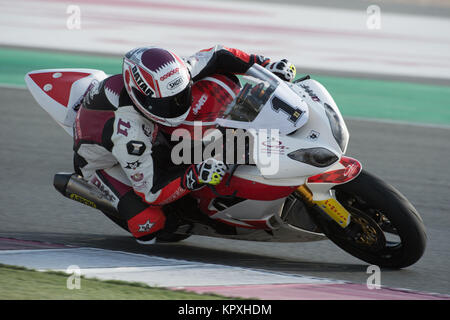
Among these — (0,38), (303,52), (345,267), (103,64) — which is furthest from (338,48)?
(345,267)

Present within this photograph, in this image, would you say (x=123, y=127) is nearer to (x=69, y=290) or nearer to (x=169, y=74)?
(x=169, y=74)

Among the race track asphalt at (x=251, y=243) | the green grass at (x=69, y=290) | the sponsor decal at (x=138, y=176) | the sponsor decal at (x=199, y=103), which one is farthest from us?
the sponsor decal at (x=199, y=103)

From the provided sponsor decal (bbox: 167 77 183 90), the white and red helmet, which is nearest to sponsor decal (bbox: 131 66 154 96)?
the white and red helmet

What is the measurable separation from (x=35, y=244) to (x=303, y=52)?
35.7ft

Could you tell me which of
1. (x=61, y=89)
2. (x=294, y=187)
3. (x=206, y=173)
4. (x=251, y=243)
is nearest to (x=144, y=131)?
(x=206, y=173)

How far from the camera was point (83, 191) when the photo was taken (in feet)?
17.7

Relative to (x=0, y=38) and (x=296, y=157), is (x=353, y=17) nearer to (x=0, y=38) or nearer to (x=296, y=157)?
(x=0, y=38)

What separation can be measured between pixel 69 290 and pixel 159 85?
1.34 m

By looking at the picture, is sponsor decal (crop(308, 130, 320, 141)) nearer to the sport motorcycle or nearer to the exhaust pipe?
the sport motorcycle

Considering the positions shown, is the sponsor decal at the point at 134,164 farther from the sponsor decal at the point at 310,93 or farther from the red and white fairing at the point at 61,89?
the sponsor decal at the point at 310,93

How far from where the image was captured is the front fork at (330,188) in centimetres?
465

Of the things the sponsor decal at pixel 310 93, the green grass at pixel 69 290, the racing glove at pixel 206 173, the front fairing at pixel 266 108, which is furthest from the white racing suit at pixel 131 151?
the green grass at pixel 69 290

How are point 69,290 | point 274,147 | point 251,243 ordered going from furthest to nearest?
point 251,243 < point 274,147 < point 69,290

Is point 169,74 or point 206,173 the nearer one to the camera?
point 206,173
